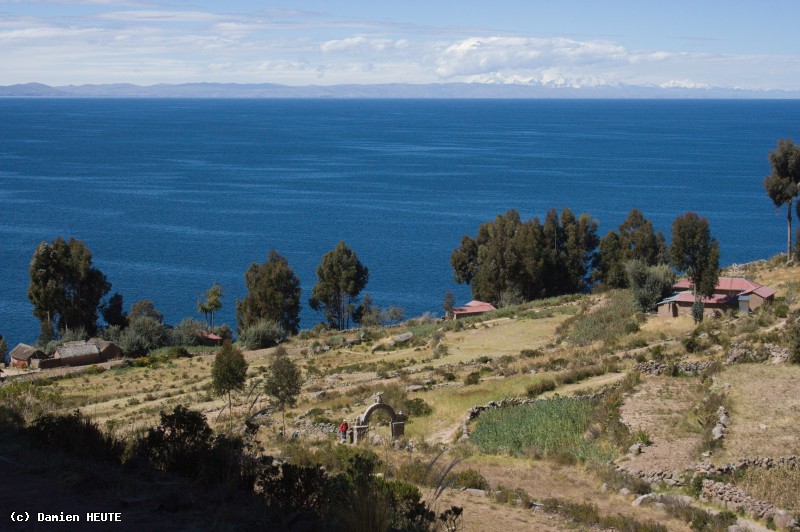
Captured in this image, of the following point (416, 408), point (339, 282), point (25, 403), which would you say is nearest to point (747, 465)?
point (416, 408)

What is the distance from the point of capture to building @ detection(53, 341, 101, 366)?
4644cm

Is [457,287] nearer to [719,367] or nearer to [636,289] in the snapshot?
[636,289]

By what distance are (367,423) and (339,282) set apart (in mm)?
37589

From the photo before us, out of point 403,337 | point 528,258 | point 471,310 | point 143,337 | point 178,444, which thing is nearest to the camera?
point 178,444

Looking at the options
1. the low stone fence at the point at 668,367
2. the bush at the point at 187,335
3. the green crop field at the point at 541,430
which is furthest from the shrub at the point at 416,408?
the bush at the point at 187,335

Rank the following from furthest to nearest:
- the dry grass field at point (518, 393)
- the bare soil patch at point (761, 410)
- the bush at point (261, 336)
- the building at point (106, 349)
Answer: the bush at point (261, 336), the building at point (106, 349), the bare soil patch at point (761, 410), the dry grass field at point (518, 393)

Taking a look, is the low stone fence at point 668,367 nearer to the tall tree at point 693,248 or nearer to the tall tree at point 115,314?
the tall tree at point 693,248

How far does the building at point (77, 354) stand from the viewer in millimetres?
46438

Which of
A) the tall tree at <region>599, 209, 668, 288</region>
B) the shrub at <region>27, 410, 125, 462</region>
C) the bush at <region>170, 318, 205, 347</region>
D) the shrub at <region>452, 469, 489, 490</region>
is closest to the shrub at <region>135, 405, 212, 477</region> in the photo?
the shrub at <region>27, 410, 125, 462</region>

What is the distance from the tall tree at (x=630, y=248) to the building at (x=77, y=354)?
111 ft

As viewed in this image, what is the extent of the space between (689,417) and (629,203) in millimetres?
93533

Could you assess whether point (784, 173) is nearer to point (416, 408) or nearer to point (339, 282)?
point (339, 282)

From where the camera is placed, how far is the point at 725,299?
39.1 meters

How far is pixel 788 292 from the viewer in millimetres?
38938
